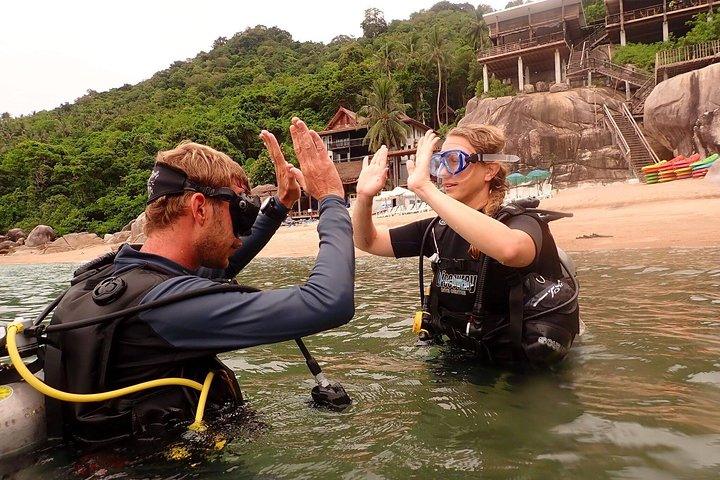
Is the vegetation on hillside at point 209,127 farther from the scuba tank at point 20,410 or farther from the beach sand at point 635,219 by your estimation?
the scuba tank at point 20,410

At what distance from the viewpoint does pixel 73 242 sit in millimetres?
41219

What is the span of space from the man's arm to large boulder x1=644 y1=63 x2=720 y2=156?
25.7 m

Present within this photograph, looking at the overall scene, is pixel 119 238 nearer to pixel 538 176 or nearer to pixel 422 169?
pixel 538 176

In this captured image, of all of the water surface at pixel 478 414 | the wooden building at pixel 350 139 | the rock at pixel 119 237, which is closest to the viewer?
the water surface at pixel 478 414

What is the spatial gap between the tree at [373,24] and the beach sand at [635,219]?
2449 inches

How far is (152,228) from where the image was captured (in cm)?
237

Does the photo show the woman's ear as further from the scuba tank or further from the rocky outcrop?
the rocky outcrop

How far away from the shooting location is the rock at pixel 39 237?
145 feet

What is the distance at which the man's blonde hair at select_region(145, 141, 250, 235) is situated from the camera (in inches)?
90.7

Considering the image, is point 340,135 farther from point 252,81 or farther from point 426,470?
point 426,470

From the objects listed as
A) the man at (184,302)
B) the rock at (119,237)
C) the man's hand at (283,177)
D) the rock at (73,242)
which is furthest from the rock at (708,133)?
the rock at (73,242)

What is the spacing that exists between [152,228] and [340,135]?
4791cm

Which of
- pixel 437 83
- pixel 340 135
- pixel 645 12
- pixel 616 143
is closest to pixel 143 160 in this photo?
pixel 340 135

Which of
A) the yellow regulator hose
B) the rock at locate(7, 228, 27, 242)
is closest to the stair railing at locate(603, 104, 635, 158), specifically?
the yellow regulator hose
